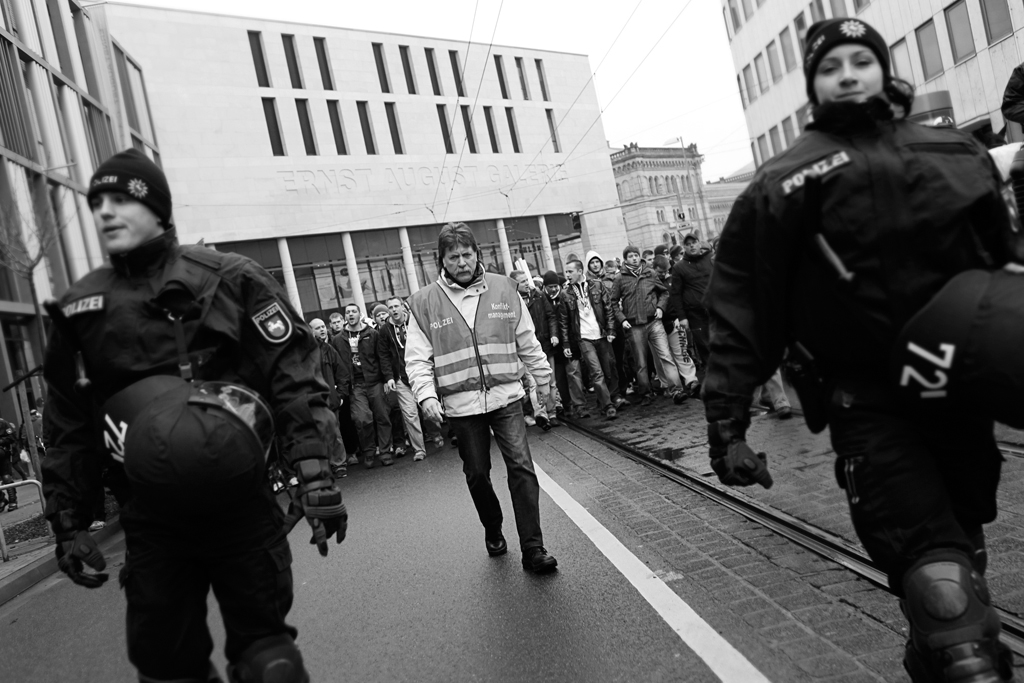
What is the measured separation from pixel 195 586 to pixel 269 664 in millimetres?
334

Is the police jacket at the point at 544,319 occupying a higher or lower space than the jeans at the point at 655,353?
higher

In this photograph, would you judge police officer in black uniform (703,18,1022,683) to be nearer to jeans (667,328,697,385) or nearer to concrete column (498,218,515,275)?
jeans (667,328,697,385)

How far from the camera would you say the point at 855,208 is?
7.91 feet

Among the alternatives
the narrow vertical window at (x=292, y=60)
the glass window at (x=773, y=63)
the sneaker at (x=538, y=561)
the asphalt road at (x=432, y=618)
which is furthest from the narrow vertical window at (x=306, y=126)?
the sneaker at (x=538, y=561)

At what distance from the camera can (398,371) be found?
38.4 ft

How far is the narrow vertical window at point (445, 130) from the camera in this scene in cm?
4950

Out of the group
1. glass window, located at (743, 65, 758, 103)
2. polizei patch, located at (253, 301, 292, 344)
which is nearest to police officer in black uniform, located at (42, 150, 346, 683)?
polizei patch, located at (253, 301, 292, 344)

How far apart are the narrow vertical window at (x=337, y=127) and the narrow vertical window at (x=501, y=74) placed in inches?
433

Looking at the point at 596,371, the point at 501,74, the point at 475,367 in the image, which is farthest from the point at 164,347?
the point at 501,74

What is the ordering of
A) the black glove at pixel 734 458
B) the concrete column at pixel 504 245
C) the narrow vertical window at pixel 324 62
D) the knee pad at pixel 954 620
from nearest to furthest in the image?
the knee pad at pixel 954 620 < the black glove at pixel 734 458 < the narrow vertical window at pixel 324 62 < the concrete column at pixel 504 245

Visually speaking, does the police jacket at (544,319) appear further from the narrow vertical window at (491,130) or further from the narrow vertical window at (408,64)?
the narrow vertical window at (491,130)

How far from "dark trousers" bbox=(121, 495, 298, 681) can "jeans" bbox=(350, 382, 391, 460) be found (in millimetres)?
8953

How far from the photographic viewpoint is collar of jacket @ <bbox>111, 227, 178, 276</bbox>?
2803 mm

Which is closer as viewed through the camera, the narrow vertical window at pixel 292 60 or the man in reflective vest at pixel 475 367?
the man in reflective vest at pixel 475 367
